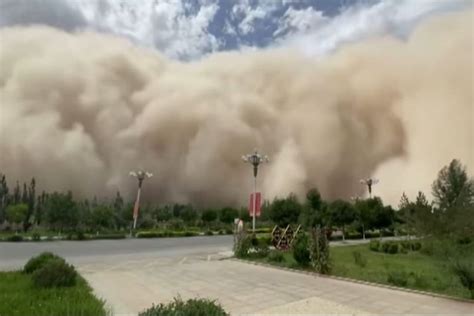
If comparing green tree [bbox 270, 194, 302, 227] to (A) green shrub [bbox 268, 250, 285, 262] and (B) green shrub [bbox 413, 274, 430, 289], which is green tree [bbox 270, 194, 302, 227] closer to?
(A) green shrub [bbox 268, 250, 285, 262]

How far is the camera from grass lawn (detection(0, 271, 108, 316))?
238 inches

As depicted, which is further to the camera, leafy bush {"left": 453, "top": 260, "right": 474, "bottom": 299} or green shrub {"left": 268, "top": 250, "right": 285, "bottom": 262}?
green shrub {"left": 268, "top": 250, "right": 285, "bottom": 262}

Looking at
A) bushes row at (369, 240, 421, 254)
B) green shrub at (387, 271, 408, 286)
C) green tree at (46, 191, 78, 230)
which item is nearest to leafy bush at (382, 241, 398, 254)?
bushes row at (369, 240, 421, 254)

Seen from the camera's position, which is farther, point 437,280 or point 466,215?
point 466,215

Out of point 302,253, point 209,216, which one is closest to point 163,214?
point 209,216

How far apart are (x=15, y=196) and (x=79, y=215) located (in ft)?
120

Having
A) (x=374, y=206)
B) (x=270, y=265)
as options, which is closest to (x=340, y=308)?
(x=270, y=265)

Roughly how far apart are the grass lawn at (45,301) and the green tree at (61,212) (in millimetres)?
36502

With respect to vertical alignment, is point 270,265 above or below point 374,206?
below

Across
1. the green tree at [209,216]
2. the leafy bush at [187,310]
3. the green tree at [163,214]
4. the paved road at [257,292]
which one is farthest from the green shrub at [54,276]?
the green tree at [163,214]

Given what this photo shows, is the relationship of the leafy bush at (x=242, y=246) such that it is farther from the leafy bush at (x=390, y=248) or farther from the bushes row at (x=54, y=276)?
the leafy bush at (x=390, y=248)

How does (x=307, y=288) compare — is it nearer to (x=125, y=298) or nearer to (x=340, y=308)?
(x=340, y=308)

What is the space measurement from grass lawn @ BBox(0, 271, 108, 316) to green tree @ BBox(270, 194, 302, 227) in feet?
96.5

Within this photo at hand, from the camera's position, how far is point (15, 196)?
74.2m
